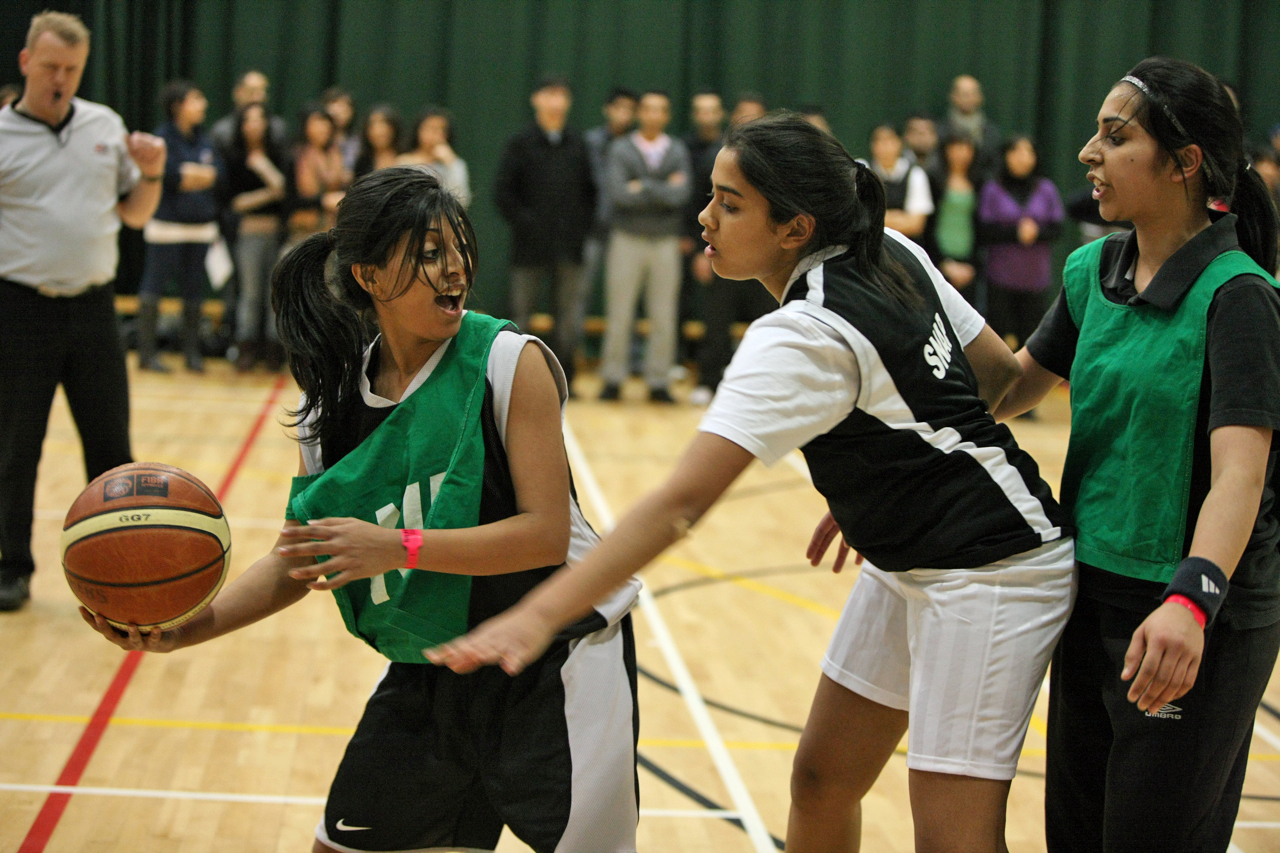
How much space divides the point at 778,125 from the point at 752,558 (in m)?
3.98

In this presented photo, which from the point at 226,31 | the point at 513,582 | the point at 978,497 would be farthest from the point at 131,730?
the point at 226,31

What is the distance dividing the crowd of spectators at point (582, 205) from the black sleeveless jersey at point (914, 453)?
717cm

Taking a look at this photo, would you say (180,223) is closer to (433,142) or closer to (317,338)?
(433,142)

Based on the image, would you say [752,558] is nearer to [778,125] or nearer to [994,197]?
[778,125]

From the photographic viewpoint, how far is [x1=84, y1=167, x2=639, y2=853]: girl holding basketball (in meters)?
2.03

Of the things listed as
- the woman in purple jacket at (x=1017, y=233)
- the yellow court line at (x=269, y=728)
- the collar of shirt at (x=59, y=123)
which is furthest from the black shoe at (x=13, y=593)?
the woman in purple jacket at (x=1017, y=233)

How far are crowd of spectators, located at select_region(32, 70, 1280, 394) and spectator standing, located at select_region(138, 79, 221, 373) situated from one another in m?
0.01

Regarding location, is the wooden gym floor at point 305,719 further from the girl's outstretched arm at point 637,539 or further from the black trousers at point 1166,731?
the girl's outstretched arm at point 637,539

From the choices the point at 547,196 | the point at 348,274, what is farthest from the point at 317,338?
the point at 547,196

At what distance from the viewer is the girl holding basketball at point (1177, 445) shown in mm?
1893

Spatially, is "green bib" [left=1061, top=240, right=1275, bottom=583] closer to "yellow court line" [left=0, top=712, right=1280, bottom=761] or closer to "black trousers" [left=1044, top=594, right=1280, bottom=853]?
"black trousers" [left=1044, top=594, right=1280, bottom=853]


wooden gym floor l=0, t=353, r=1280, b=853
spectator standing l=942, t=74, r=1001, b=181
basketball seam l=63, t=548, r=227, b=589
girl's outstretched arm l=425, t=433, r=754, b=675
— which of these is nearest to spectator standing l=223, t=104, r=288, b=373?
wooden gym floor l=0, t=353, r=1280, b=853

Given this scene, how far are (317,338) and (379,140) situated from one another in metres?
7.40

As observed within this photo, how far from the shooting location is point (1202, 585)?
1.81m
